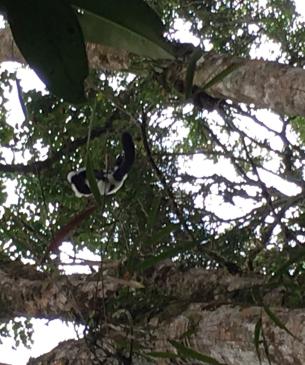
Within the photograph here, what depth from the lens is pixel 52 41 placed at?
31.5 inches

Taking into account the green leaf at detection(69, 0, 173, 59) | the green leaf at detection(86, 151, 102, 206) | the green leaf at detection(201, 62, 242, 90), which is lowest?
the green leaf at detection(69, 0, 173, 59)

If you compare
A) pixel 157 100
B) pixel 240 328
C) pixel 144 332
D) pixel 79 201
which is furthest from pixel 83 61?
pixel 79 201

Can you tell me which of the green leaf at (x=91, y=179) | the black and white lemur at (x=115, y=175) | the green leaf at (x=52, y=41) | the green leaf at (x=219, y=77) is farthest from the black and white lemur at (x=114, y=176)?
the green leaf at (x=52, y=41)

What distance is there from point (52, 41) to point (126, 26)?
0.45 feet

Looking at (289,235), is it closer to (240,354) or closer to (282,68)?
(282,68)

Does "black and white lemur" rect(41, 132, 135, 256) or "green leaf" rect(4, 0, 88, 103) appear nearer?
"green leaf" rect(4, 0, 88, 103)

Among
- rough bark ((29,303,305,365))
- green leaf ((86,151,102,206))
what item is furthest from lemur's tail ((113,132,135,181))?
green leaf ((86,151,102,206))

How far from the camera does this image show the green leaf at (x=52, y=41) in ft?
2.53

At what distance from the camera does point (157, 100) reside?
3.37m

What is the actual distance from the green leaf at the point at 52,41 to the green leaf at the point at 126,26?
0.17ft

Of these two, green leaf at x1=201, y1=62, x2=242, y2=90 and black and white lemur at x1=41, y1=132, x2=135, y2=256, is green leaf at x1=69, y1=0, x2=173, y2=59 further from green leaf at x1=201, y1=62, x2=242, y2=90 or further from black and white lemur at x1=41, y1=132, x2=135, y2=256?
black and white lemur at x1=41, y1=132, x2=135, y2=256

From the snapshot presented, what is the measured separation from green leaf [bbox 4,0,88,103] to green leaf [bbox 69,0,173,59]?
0.17 ft

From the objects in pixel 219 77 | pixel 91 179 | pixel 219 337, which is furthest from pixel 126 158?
pixel 219 77

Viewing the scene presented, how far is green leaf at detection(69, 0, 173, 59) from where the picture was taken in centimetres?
85
